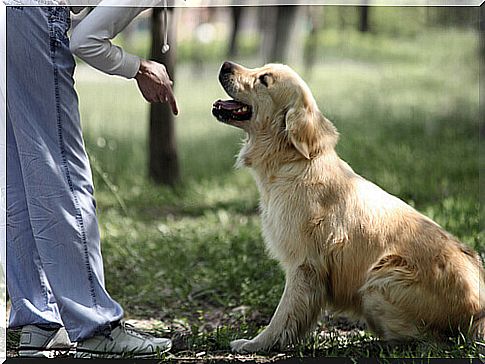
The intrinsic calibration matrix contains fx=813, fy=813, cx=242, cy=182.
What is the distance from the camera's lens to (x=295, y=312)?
3.31 metres

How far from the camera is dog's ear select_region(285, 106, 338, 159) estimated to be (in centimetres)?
338

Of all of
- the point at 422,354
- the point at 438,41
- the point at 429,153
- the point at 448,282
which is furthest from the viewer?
the point at 438,41

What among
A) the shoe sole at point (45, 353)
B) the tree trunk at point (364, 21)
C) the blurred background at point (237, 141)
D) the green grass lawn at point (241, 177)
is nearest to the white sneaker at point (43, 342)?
the shoe sole at point (45, 353)

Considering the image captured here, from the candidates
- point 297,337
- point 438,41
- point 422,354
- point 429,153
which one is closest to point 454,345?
point 422,354

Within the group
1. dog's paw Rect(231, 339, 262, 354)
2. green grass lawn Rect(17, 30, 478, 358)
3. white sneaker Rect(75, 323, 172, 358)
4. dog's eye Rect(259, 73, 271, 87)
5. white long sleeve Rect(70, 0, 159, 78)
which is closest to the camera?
white long sleeve Rect(70, 0, 159, 78)

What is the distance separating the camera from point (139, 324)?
13.9ft

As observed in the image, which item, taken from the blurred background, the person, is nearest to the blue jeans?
the person

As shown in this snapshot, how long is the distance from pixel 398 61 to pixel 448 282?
6.94 metres

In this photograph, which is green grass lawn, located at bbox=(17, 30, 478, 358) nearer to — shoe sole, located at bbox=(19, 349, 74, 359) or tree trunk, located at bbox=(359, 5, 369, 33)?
tree trunk, located at bbox=(359, 5, 369, 33)

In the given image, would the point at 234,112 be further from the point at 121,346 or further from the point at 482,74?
the point at 482,74

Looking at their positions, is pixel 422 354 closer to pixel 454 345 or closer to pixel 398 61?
pixel 454 345

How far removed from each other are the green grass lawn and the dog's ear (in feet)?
2.70

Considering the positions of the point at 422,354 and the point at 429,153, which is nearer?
the point at 422,354

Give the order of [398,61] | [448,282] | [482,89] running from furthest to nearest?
[398,61] < [482,89] < [448,282]
